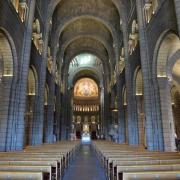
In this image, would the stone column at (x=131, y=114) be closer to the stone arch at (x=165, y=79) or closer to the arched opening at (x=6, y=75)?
the stone arch at (x=165, y=79)

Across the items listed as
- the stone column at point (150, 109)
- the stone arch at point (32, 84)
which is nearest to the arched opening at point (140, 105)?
the stone column at point (150, 109)

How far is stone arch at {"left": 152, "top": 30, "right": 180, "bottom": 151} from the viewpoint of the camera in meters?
10.7

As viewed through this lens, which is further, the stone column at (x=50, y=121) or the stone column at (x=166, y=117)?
the stone column at (x=50, y=121)

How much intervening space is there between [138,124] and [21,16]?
12.1 metres

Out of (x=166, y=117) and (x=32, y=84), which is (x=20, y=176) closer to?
(x=166, y=117)

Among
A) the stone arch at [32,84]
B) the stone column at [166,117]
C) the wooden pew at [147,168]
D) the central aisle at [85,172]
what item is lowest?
the central aisle at [85,172]

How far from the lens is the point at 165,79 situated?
1142 centimetres

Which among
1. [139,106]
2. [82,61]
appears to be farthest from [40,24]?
[82,61]

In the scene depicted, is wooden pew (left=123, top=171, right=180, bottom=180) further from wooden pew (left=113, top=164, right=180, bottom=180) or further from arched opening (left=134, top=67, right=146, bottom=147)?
arched opening (left=134, top=67, right=146, bottom=147)

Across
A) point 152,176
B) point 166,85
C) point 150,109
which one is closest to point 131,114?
point 150,109

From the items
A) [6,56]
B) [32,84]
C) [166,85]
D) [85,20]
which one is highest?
[85,20]

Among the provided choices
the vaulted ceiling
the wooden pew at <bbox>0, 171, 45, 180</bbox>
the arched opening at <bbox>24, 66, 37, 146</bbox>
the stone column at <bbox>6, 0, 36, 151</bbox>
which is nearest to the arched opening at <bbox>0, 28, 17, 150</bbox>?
the stone column at <bbox>6, 0, 36, 151</bbox>

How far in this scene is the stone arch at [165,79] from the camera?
10.7m

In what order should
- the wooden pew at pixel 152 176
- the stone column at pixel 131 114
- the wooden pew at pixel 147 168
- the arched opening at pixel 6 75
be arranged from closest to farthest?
the wooden pew at pixel 152 176 < the wooden pew at pixel 147 168 < the arched opening at pixel 6 75 < the stone column at pixel 131 114
